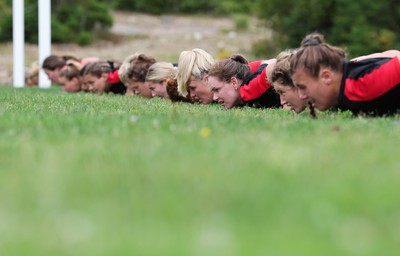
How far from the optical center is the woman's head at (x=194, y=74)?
10.1m

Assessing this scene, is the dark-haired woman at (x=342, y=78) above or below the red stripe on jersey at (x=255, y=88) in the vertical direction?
above

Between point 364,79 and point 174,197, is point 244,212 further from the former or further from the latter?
point 364,79

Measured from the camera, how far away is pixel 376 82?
251 inches

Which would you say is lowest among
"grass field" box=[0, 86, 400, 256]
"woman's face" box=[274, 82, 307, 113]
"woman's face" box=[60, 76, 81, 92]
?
"woman's face" box=[60, 76, 81, 92]

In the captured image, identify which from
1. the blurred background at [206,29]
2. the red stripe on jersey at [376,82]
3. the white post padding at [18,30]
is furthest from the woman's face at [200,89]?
the blurred background at [206,29]

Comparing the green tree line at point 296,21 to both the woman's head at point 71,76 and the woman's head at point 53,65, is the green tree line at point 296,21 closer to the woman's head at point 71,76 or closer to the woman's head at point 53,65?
the woman's head at point 53,65

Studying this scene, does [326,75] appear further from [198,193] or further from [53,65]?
[53,65]

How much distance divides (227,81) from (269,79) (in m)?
1.14

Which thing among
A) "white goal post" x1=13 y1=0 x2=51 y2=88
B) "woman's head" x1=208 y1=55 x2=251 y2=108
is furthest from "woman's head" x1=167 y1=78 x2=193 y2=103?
"white goal post" x1=13 y1=0 x2=51 y2=88

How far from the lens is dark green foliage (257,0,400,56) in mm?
27359

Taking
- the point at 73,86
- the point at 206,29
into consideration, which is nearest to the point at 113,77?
the point at 73,86

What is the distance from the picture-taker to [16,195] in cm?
319

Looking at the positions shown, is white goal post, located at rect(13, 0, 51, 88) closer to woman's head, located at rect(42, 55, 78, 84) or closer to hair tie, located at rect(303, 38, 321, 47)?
woman's head, located at rect(42, 55, 78, 84)

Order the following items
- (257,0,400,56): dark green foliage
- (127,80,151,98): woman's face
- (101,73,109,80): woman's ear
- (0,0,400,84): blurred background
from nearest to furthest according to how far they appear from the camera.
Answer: (127,80,151,98): woman's face
(101,73,109,80): woman's ear
(257,0,400,56): dark green foliage
(0,0,400,84): blurred background
